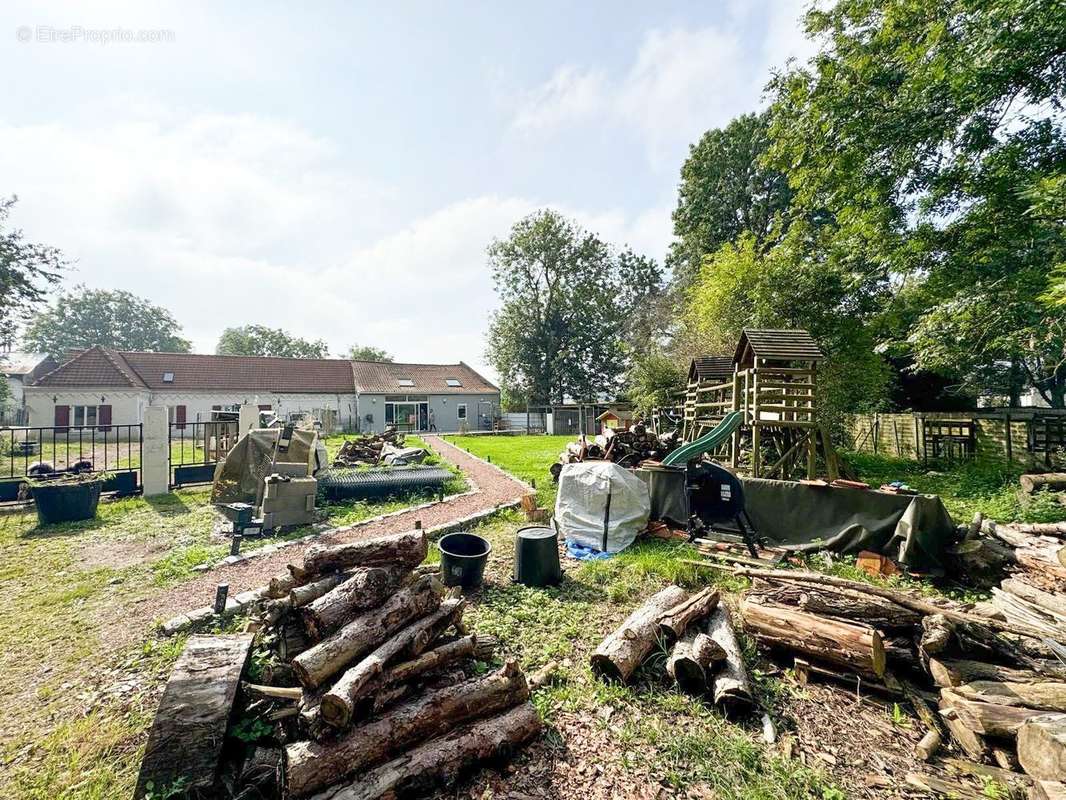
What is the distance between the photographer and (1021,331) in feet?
27.5

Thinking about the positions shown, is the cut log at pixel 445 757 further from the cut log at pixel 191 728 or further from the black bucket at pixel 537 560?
the black bucket at pixel 537 560

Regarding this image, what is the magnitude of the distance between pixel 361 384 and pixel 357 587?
3237 centimetres

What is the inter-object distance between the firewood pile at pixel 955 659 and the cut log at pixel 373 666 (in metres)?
2.85

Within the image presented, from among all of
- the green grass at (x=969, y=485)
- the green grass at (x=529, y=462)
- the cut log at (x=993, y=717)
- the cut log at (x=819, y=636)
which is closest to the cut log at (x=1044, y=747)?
the cut log at (x=993, y=717)

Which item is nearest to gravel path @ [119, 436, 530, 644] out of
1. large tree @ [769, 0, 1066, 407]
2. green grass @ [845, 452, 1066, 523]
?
green grass @ [845, 452, 1066, 523]

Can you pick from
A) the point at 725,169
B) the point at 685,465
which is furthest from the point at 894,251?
the point at 725,169

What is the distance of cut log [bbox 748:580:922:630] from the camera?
12.0 feet

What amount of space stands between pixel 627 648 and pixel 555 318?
3640cm

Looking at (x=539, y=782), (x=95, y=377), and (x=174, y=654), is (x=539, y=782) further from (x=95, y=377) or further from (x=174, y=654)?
(x=95, y=377)

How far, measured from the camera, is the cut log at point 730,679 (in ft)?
10.4

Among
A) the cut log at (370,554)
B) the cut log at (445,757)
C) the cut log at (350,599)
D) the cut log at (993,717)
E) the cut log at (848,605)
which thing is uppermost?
→ the cut log at (370,554)

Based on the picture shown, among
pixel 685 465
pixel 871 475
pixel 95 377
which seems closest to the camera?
pixel 685 465

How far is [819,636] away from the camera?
3.59 m

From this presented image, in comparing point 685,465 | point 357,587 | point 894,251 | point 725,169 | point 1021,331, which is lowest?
point 357,587
